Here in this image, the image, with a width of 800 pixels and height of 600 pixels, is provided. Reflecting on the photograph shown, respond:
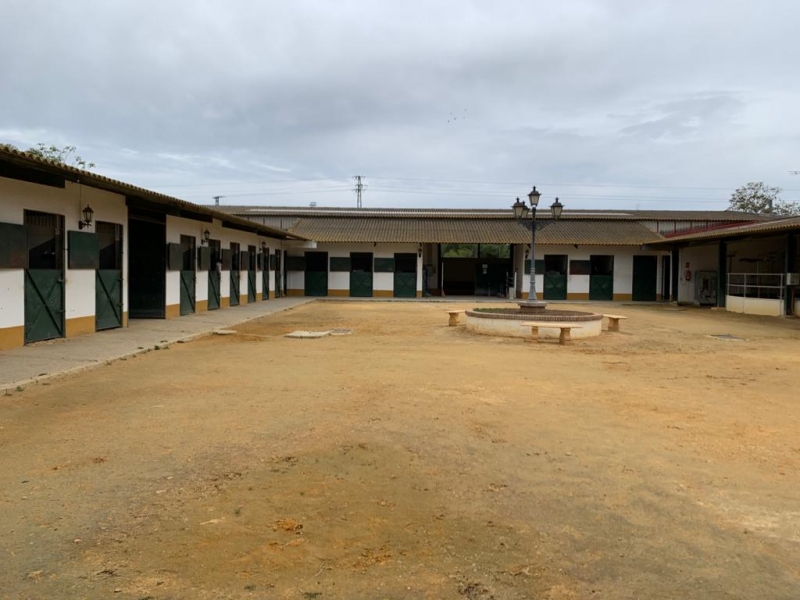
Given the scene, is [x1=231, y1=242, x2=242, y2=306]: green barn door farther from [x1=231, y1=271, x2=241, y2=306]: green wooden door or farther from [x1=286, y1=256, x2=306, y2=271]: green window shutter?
[x1=286, y1=256, x2=306, y2=271]: green window shutter

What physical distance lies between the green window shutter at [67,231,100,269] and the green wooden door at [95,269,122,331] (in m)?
0.44

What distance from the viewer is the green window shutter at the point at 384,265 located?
2936 cm

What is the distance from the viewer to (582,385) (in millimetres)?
7555

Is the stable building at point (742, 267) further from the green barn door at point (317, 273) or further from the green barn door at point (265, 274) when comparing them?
the green barn door at point (265, 274)

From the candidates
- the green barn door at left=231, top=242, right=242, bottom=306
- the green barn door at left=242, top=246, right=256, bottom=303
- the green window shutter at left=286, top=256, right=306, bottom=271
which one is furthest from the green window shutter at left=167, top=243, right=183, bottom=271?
the green window shutter at left=286, top=256, right=306, bottom=271

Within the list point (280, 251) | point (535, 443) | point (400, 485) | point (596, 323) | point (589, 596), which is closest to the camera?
point (589, 596)

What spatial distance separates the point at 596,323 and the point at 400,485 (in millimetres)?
10431

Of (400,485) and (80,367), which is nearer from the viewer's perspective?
(400,485)

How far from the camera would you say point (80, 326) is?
454 inches

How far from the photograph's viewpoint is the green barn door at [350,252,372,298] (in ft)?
96.5

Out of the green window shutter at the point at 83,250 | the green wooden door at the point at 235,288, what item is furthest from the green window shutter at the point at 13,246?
the green wooden door at the point at 235,288

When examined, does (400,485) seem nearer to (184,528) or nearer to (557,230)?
(184,528)

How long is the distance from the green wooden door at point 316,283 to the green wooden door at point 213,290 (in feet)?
34.4

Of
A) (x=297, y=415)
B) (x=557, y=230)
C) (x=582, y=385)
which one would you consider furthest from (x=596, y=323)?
(x=557, y=230)
